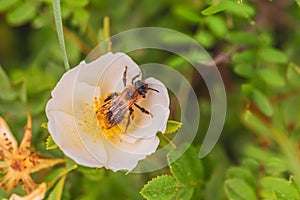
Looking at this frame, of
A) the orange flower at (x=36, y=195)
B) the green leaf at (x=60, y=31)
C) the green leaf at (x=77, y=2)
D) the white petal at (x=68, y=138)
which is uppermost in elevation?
the green leaf at (x=60, y=31)

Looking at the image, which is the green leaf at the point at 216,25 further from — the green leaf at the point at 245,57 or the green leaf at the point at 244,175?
the green leaf at the point at 244,175

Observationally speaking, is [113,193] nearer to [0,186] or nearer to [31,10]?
[0,186]

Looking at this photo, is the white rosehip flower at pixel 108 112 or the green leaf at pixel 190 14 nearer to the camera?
the white rosehip flower at pixel 108 112

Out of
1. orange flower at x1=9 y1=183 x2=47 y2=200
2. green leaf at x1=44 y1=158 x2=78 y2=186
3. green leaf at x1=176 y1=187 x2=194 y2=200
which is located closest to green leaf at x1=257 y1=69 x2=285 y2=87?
green leaf at x1=176 y1=187 x2=194 y2=200

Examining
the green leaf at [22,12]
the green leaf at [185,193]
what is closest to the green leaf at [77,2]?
the green leaf at [22,12]

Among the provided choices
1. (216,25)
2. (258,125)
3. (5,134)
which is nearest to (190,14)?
(216,25)

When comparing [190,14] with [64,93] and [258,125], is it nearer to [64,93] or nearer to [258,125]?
[258,125]

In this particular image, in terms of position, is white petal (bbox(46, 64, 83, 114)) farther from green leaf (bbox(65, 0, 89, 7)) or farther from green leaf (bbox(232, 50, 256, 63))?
green leaf (bbox(232, 50, 256, 63))

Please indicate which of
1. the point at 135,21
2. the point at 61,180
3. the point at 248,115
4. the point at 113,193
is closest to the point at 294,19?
the point at 135,21
